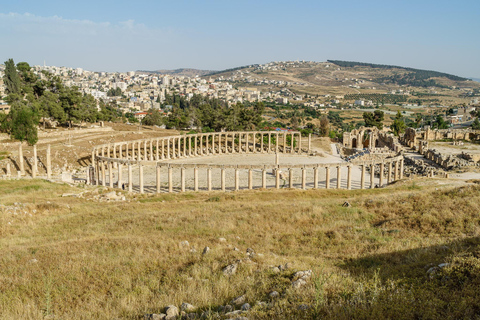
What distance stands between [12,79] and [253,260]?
7348 centimetres

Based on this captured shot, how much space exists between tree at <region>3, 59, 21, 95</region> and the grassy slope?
175ft

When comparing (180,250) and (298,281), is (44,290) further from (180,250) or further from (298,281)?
(298,281)

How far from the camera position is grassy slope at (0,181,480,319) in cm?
912

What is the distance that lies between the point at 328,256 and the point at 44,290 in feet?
33.2

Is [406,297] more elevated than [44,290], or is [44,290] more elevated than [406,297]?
[406,297]

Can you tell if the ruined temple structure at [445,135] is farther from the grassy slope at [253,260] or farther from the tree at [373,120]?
the grassy slope at [253,260]

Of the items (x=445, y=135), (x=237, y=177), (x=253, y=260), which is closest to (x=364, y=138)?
(x=445, y=135)

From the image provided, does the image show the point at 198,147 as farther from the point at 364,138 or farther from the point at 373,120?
the point at 373,120

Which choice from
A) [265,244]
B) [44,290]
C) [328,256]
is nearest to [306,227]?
[265,244]

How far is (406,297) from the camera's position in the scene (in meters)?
8.66

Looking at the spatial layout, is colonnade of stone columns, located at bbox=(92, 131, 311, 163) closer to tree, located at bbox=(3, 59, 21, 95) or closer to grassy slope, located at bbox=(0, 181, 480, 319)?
tree, located at bbox=(3, 59, 21, 95)

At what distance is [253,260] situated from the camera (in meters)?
13.3

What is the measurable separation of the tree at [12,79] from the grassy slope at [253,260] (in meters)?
53.5

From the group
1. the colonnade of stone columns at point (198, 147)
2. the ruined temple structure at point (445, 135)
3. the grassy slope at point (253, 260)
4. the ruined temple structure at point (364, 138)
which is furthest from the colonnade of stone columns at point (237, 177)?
the ruined temple structure at point (445, 135)
